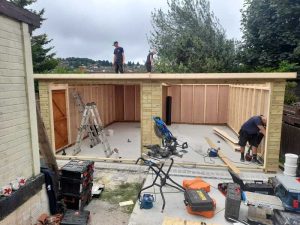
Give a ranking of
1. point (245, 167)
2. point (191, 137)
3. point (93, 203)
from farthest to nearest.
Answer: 1. point (191, 137)
2. point (245, 167)
3. point (93, 203)

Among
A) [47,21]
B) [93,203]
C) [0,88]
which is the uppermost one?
[47,21]

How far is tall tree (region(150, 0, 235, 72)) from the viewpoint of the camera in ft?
58.5

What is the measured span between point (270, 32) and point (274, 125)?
9533 millimetres

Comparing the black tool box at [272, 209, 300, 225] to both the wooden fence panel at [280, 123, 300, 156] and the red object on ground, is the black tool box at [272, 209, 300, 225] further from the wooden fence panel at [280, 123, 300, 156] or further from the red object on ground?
the wooden fence panel at [280, 123, 300, 156]

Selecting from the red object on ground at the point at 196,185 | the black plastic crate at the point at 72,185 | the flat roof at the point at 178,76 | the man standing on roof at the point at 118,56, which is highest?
the man standing on roof at the point at 118,56

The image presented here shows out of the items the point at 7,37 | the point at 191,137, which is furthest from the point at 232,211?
the point at 191,137

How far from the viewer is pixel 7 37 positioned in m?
3.76

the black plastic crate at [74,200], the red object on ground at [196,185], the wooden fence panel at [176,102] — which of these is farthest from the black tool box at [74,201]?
the wooden fence panel at [176,102]

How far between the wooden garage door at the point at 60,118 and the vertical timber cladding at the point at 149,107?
328cm

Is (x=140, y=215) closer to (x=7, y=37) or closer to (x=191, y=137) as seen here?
(x=7, y=37)

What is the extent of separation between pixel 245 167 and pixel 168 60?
45.4ft

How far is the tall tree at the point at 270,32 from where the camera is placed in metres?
13.0

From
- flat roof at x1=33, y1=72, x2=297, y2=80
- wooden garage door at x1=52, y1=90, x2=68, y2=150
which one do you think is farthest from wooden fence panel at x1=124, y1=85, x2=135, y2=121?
flat roof at x1=33, y1=72, x2=297, y2=80

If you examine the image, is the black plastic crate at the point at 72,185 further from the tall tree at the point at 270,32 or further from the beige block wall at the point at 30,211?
the tall tree at the point at 270,32
